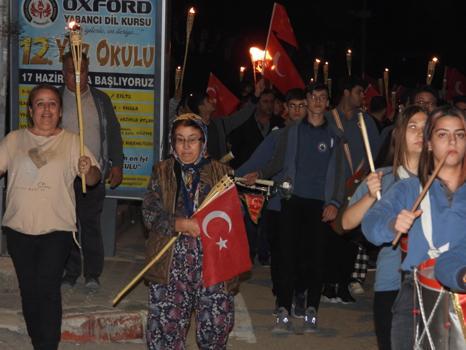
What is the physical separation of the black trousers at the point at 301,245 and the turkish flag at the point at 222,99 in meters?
8.00

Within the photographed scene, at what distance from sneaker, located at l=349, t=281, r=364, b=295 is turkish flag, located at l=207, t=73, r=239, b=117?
6.12 metres

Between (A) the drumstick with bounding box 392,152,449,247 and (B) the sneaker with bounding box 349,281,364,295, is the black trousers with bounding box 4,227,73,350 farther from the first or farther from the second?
(B) the sneaker with bounding box 349,281,364,295

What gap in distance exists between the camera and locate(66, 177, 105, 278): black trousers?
9.96m

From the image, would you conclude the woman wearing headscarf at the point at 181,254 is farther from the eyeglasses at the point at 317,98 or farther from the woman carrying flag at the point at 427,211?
the eyeglasses at the point at 317,98

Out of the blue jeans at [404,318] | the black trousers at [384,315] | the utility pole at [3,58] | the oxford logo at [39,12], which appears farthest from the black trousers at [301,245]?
the blue jeans at [404,318]

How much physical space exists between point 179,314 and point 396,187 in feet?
6.47

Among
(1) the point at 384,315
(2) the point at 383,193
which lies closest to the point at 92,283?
(1) the point at 384,315

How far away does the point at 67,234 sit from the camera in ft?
24.2

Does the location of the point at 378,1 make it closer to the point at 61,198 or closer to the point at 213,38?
the point at 213,38

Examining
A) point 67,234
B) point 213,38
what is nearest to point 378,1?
point 213,38

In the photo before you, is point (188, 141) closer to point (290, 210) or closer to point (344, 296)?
point (290, 210)

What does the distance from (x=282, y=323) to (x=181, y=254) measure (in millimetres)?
2687

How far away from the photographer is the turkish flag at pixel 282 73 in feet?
44.7

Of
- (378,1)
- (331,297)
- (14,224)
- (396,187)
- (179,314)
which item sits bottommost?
(331,297)
